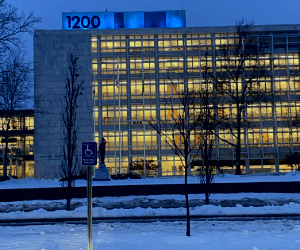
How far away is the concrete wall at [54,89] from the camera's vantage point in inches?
2458

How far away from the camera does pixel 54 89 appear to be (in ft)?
208

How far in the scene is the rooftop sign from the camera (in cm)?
6569

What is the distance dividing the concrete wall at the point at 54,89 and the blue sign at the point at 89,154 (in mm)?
56053

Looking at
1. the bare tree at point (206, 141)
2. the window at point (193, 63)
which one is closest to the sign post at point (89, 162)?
the bare tree at point (206, 141)

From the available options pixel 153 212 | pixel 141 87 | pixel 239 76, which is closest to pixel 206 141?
pixel 153 212

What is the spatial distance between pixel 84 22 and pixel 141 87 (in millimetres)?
15682

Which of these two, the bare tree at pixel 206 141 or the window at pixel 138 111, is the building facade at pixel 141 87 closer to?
the window at pixel 138 111

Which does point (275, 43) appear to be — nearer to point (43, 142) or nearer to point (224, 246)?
point (43, 142)

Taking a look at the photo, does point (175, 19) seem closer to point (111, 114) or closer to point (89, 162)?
point (111, 114)

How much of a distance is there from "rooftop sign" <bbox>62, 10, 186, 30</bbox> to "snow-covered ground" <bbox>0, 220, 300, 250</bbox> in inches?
2257

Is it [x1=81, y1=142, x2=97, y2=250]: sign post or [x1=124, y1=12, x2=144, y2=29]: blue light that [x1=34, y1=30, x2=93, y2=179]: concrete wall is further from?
[x1=81, y1=142, x2=97, y2=250]: sign post

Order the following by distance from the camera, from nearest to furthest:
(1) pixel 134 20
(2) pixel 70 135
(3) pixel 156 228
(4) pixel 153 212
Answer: (3) pixel 156 228 < (4) pixel 153 212 < (2) pixel 70 135 < (1) pixel 134 20

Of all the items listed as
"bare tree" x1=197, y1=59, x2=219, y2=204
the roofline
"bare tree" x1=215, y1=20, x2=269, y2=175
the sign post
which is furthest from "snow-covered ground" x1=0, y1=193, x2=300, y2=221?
the roofline

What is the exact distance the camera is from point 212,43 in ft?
214
